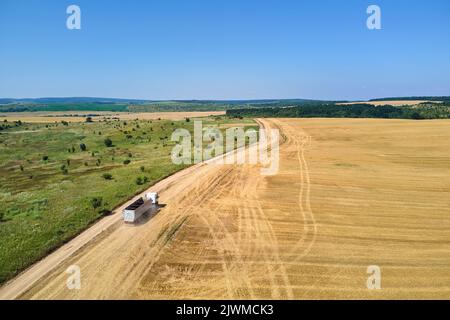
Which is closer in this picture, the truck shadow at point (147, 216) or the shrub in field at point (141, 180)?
the truck shadow at point (147, 216)

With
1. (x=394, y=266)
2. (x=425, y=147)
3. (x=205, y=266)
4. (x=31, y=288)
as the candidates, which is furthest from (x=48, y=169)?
(x=425, y=147)

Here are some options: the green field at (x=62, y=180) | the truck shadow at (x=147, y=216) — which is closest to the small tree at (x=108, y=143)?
the green field at (x=62, y=180)

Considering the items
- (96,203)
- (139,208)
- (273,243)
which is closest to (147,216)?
(139,208)

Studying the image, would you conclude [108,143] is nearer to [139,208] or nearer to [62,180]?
[62,180]

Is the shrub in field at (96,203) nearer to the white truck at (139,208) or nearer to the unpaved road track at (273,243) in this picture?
the unpaved road track at (273,243)

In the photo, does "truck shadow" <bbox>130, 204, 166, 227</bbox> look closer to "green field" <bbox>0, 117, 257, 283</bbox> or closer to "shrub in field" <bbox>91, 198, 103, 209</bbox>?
"green field" <bbox>0, 117, 257, 283</bbox>

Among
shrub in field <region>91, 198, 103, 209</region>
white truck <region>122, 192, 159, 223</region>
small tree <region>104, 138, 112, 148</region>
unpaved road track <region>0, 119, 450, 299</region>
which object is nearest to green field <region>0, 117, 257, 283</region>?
shrub in field <region>91, 198, 103, 209</region>
